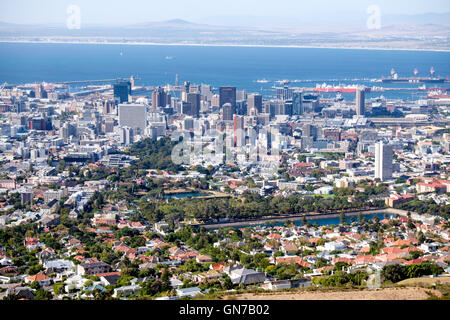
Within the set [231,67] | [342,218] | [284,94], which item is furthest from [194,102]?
[231,67]

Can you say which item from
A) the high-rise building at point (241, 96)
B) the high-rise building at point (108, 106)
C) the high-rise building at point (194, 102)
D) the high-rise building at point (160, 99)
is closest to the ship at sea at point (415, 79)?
the high-rise building at point (241, 96)

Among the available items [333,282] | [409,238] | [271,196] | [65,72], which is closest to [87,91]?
[65,72]

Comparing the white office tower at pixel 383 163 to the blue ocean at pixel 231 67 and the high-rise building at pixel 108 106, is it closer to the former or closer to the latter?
the high-rise building at pixel 108 106

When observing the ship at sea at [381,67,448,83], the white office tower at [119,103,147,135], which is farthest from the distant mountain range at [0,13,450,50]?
the ship at sea at [381,67,448,83]

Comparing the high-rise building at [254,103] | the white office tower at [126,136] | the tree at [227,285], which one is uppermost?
the high-rise building at [254,103]

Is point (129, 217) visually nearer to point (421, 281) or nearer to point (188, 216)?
point (188, 216)

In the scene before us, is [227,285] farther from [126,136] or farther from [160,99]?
[160,99]

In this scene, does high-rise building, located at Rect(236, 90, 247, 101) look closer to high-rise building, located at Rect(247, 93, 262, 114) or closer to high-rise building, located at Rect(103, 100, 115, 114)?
high-rise building, located at Rect(247, 93, 262, 114)
